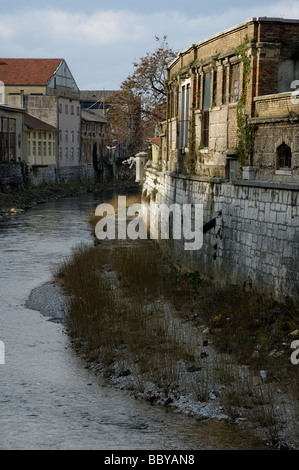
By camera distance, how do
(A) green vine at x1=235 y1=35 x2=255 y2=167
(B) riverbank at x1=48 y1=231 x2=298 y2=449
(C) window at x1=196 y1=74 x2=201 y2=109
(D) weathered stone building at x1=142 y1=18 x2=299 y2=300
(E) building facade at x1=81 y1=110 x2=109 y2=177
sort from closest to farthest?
(B) riverbank at x1=48 y1=231 x2=298 y2=449, (D) weathered stone building at x1=142 y1=18 x2=299 y2=300, (A) green vine at x1=235 y1=35 x2=255 y2=167, (C) window at x1=196 y1=74 x2=201 y2=109, (E) building facade at x1=81 y1=110 x2=109 y2=177

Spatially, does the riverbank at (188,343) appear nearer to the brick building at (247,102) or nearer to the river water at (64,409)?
the river water at (64,409)

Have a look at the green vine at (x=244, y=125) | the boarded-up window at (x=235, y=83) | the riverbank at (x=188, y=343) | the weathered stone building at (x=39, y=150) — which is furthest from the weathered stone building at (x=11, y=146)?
the green vine at (x=244, y=125)

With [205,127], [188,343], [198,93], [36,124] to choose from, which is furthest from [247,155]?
[36,124]

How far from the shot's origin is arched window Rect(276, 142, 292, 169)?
13.1m

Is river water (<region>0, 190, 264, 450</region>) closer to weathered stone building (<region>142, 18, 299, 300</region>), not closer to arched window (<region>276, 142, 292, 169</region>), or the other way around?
weathered stone building (<region>142, 18, 299, 300</region>)

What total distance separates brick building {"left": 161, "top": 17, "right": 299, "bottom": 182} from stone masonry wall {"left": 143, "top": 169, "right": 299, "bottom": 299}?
422mm

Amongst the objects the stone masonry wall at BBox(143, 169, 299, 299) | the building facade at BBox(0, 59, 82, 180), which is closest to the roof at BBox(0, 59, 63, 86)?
the building facade at BBox(0, 59, 82, 180)

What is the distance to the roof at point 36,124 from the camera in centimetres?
5632

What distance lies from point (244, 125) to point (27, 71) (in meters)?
55.0

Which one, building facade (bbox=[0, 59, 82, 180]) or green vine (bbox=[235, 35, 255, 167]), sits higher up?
building facade (bbox=[0, 59, 82, 180])

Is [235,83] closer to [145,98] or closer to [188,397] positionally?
[188,397]

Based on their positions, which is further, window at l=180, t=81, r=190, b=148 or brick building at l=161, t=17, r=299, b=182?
window at l=180, t=81, r=190, b=148

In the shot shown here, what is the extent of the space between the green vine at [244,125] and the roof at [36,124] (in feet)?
138

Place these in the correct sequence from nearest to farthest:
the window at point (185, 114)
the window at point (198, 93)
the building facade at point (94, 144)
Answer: the window at point (198, 93) → the window at point (185, 114) → the building facade at point (94, 144)
